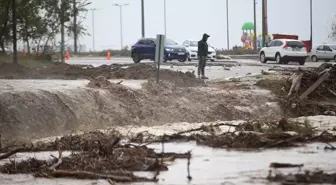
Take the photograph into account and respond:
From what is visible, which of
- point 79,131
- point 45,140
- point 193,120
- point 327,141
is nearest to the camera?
point 327,141

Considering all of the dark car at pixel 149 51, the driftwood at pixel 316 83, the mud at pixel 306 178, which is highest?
the dark car at pixel 149 51

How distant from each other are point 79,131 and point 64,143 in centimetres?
291

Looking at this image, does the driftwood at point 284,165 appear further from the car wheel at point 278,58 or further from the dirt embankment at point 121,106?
the car wheel at point 278,58

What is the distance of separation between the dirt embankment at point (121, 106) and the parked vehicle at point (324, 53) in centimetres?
2567

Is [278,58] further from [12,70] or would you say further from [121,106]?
[121,106]

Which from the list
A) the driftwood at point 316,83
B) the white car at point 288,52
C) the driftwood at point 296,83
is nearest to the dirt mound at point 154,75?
the driftwood at point 296,83

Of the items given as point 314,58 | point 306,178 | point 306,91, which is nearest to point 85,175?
point 306,178

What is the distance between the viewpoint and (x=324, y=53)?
1746 inches

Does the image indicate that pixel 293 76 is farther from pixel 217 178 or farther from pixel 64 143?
pixel 217 178

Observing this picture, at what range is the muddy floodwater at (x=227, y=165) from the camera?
27.0 ft

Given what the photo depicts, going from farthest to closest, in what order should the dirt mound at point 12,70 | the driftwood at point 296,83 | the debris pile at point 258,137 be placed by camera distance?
the dirt mound at point 12,70 → the driftwood at point 296,83 → the debris pile at point 258,137

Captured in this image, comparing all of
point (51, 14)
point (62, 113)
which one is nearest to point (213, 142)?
point (62, 113)

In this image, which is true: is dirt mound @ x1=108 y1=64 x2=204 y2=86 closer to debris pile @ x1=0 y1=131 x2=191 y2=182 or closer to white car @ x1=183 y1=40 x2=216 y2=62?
debris pile @ x1=0 y1=131 x2=191 y2=182

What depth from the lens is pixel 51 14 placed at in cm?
3338
